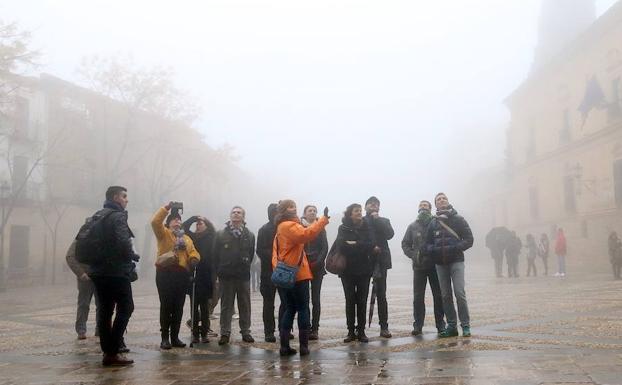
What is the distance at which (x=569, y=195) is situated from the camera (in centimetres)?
3675

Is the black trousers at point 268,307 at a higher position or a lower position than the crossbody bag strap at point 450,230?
lower

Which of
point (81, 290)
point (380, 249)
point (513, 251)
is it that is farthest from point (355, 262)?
point (513, 251)

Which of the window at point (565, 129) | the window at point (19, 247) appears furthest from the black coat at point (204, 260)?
the window at point (565, 129)

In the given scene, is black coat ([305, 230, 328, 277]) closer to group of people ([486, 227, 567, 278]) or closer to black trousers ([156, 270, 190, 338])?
black trousers ([156, 270, 190, 338])

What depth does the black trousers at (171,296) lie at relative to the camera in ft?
24.9

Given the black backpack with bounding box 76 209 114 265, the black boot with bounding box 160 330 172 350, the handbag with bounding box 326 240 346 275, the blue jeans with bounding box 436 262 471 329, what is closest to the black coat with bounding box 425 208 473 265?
the blue jeans with bounding box 436 262 471 329

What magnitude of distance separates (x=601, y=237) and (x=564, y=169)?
7.29 m

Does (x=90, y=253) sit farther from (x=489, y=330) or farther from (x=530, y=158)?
(x=530, y=158)

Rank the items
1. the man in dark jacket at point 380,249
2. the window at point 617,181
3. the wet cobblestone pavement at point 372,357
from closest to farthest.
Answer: the wet cobblestone pavement at point 372,357 → the man in dark jacket at point 380,249 → the window at point 617,181

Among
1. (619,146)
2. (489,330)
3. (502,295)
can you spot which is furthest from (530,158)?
(489,330)

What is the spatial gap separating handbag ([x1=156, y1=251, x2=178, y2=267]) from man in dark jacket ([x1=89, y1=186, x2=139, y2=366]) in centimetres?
97

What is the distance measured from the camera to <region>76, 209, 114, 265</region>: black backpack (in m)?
6.34

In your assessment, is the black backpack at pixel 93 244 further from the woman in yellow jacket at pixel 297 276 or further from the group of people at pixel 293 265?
the woman in yellow jacket at pixel 297 276

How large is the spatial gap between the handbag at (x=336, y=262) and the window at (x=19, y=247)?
87.7 feet
